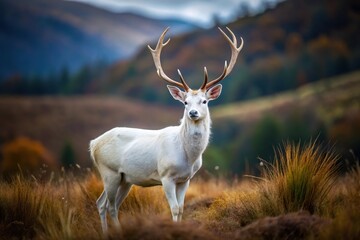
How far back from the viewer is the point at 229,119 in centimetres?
8112

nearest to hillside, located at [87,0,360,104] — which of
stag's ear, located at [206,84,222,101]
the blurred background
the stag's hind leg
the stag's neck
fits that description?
the blurred background

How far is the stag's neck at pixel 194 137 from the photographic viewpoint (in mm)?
7539

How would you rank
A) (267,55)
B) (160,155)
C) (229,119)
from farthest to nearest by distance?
(267,55), (229,119), (160,155)

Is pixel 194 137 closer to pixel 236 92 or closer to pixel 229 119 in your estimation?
pixel 229 119

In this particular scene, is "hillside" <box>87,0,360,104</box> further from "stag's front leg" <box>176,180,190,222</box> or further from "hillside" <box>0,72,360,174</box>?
"stag's front leg" <box>176,180,190,222</box>

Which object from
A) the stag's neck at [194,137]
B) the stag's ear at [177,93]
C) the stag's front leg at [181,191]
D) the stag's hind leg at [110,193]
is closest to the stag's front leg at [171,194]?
the stag's front leg at [181,191]

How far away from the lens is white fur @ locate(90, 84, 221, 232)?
7.47 m

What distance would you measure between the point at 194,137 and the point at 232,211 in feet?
4.30

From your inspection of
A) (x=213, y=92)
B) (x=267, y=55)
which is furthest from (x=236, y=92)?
(x=213, y=92)

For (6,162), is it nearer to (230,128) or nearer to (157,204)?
(230,128)

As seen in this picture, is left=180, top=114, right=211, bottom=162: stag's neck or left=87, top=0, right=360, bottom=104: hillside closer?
left=180, top=114, right=211, bottom=162: stag's neck

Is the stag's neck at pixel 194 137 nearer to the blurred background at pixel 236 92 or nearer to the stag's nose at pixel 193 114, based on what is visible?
the stag's nose at pixel 193 114

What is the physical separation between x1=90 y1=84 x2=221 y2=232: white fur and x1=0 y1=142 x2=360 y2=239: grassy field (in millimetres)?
476

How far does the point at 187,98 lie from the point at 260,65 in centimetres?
10477
